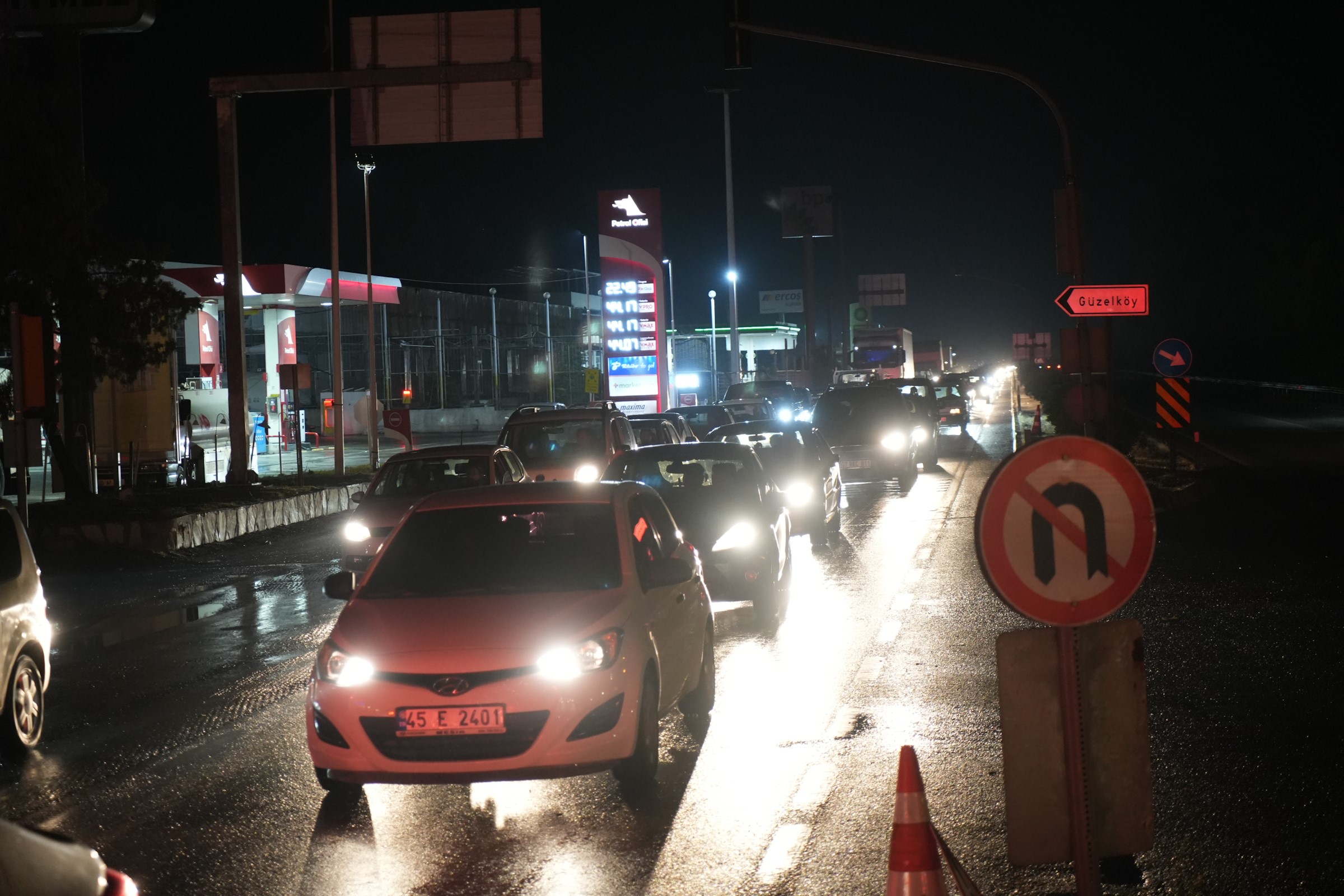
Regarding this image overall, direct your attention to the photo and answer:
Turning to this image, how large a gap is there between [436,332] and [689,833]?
78.9m

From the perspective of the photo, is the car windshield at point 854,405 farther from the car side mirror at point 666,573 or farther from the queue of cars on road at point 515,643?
the car side mirror at point 666,573

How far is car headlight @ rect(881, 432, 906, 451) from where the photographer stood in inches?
1103

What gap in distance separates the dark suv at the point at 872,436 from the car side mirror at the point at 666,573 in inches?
790

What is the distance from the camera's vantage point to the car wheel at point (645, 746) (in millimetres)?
6754

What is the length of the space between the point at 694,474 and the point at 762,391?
118ft

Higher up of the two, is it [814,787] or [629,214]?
[629,214]

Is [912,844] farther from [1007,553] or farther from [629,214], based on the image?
[629,214]

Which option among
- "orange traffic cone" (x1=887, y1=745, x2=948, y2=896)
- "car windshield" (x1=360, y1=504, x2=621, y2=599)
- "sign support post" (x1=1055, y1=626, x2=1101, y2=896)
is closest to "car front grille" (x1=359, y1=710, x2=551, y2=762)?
"car windshield" (x1=360, y1=504, x2=621, y2=599)

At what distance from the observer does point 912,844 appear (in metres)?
4.41

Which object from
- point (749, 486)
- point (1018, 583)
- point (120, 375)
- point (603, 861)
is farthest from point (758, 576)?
point (120, 375)

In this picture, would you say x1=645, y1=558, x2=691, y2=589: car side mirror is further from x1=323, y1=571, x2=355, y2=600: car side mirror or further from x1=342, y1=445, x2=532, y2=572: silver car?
x1=342, y1=445, x2=532, y2=572: silver car

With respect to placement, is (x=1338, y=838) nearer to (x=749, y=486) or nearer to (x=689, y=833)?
(x=689, y=833)

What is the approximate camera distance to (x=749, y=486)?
13008 mm

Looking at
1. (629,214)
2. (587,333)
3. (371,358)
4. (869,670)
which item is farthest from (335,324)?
(587,333)
